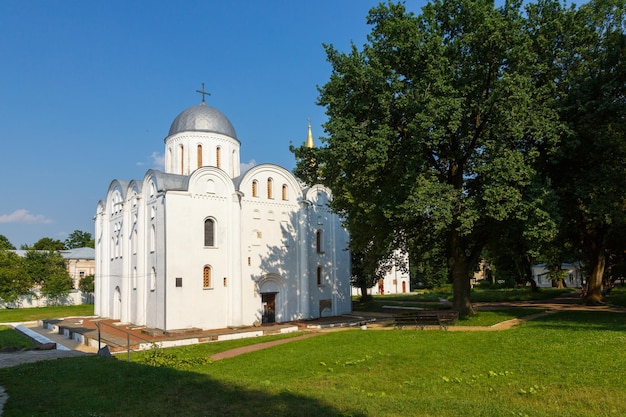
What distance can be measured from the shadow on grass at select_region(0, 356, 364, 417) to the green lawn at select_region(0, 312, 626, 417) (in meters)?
0.02

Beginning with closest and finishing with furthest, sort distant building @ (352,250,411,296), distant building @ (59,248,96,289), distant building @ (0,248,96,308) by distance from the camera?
distant building @ (0,248,96,308), distant building @ (59,248,96,289), distant building @ (352,250,411,296)

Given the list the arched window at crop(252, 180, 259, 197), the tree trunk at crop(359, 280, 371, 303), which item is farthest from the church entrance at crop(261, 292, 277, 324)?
the tree trunk at crop(359, 280, 371, 303)

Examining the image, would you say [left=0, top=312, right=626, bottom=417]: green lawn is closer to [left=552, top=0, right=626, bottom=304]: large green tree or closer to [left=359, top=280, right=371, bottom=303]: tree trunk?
[left=552, top=0, right=626, bottom=304]: large green tree

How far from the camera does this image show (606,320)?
18.4 meters

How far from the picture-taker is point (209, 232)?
28.2 metres

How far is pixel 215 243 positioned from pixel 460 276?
1416 cm

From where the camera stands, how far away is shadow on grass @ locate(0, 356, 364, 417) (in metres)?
7.46

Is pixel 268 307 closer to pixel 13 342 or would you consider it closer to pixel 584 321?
pixel 13 342

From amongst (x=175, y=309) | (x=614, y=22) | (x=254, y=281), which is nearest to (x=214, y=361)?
(x=175, y=309)

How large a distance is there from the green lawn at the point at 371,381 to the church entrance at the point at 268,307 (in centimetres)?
1374

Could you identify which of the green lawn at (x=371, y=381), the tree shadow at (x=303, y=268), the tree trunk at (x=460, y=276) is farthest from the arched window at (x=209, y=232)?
the tree trunk at (x=460, y=276)

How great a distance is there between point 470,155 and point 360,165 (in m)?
4.49

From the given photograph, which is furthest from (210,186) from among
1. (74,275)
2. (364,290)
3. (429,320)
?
(74,275)

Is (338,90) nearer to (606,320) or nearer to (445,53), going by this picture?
(445,53)
